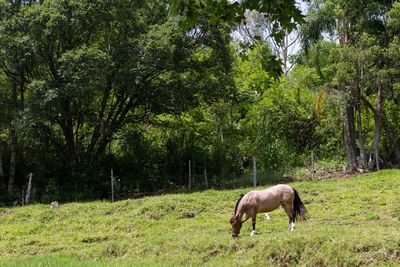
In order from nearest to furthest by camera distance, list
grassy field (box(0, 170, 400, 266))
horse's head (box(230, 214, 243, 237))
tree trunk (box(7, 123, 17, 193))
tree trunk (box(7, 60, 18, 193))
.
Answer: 1. grassy field (box(0, 170, 400, 266))
2. horse's head (box(230, 214, 243, 237))
3. tree trunk (box(7, 60, 18, 193))
4. tree trunk (box(7, 123, 17, 193))

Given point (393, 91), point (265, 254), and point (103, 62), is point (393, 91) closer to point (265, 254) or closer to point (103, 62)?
point (103, 62)

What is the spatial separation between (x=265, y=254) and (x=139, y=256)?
2613mm

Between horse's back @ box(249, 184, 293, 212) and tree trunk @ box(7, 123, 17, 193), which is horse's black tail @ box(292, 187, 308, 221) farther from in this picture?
tree trunk @ box(7, 123, 17, 193)

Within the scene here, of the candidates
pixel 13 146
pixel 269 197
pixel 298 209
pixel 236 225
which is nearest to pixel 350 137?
pixel 298 209

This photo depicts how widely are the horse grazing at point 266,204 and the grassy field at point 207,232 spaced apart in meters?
0.29

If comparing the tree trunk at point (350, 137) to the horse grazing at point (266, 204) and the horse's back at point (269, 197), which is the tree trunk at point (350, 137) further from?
the horse's back at point (269, 197)

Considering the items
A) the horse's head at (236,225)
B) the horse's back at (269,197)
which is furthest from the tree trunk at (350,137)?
the horse's head at (236,225)

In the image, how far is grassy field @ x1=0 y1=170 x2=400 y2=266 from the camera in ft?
29.0

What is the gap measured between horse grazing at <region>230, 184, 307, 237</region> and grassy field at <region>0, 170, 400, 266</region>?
0.96ft

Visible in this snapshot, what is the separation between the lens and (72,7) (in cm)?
1936

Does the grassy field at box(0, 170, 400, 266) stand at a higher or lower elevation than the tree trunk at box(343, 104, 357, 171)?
lower

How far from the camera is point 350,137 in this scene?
21953 mm

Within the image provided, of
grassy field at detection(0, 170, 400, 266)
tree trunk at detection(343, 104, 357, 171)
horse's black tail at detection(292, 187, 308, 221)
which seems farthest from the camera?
tree trunk at detection(343, 104, 357, 171)

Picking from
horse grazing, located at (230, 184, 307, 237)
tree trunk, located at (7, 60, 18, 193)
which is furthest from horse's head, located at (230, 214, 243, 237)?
tree trunk, located at (7, 60, 18, 193)
